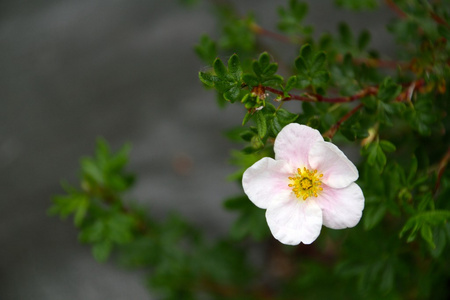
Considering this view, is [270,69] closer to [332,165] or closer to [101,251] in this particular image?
[332,165]

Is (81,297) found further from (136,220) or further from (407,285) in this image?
(407,285)

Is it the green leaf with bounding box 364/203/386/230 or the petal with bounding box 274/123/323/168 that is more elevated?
the green leaf with bounding box 364/203/386/230

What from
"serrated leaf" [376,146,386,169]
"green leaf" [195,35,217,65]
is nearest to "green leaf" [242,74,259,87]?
"serrated leaf" [376,146,386,169]

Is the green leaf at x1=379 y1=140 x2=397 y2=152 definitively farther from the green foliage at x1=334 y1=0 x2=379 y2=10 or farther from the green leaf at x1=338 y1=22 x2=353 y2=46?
the green foliage at x1=334 y1=0 x2=379 y2=10

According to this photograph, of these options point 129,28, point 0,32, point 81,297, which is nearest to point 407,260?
point 81,297

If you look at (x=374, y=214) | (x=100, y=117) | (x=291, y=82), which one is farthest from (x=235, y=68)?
(x=100, y=117)

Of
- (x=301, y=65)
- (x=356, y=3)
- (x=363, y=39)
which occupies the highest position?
(x=356, y=3)
